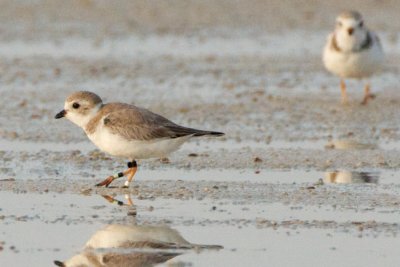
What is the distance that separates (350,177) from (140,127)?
1977 mm

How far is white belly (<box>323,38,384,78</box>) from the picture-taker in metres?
15.2

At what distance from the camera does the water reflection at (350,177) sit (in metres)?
9.99

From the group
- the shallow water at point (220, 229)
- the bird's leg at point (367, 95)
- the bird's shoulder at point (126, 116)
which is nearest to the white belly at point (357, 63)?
the bird's leg at point (367, 95)

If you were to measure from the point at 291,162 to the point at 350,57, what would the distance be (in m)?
4.66

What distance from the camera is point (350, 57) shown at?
1523 centimetres

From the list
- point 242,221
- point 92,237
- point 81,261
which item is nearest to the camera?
point 81,261

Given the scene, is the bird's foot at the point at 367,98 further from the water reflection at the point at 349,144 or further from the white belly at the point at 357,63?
the water reflection at the point at 349,144

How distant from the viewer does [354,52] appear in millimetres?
15289

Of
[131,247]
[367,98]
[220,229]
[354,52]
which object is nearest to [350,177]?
[220,229]

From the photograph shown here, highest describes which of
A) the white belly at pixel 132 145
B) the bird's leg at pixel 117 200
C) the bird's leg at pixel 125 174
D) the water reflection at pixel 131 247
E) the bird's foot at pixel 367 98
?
the bird's foot at pixel 367 98

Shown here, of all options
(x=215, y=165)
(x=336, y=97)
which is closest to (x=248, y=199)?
(x=215, y=165)

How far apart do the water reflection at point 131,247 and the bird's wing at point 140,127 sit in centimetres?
163

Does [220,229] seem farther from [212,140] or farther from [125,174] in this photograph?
[212,140]

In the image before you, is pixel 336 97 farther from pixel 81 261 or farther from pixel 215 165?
pixel 81 261
